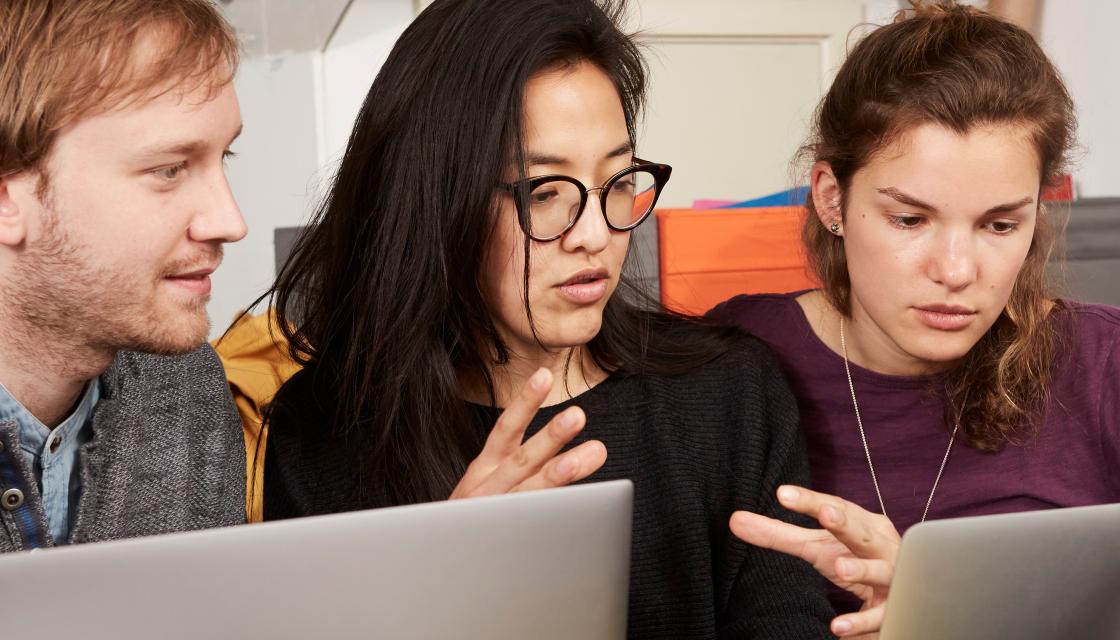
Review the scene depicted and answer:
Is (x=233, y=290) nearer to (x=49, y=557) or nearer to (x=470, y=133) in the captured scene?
(x=470, y=133)

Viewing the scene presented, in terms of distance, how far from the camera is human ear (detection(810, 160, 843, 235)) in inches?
58.1

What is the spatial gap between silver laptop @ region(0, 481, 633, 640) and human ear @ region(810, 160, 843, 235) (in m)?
0.84

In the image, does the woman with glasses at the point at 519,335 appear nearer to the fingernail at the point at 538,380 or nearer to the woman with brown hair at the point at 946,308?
the woman with brown hair at the point at 946,308

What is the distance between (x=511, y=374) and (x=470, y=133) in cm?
30

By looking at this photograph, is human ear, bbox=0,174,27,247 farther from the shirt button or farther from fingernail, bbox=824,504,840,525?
fingernail, bbox=824,504,840,525

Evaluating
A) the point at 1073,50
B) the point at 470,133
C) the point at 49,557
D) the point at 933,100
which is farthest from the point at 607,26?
the point at 1073,50

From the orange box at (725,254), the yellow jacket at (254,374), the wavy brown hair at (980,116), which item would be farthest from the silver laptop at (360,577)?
the orange box at (725,254)

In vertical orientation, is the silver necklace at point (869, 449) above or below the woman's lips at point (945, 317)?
below

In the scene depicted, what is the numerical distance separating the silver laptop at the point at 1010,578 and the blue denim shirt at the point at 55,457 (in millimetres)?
817

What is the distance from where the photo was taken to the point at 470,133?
1.24m

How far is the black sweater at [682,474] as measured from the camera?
1270mm

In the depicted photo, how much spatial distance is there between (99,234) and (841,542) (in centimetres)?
72

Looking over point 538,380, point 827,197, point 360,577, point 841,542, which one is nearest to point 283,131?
point 827,197

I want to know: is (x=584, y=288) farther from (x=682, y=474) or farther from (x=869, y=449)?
(x=869, y=449)
